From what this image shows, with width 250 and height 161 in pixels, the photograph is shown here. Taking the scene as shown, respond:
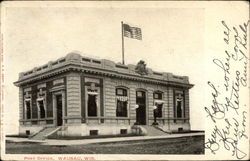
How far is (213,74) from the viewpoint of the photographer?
7.07 m

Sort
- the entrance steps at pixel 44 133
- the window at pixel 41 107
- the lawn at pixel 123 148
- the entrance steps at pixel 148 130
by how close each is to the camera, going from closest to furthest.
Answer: the lawn at pixel 123 148, the entrance steps at pixel 44 133, the entrance steps at pixel 148 130, the window at pixel 41 107

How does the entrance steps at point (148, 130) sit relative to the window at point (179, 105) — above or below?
below

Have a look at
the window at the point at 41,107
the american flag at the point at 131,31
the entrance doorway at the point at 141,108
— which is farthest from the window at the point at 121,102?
the window at the point at 41,107

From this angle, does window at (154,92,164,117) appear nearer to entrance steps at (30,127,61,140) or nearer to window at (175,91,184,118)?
window at (175,91,184,118)

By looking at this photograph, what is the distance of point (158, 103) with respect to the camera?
7488 mm

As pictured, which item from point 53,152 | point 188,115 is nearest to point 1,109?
point 53,152

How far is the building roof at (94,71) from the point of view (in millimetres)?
7199

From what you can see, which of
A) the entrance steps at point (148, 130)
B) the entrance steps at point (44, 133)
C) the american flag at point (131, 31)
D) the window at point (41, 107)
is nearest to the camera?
the american flag at point (131, 31)

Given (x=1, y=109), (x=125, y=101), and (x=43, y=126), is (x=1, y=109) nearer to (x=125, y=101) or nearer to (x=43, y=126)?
(x=43, y=126)

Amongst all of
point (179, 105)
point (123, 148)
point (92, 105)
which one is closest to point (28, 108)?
point (92, 105)

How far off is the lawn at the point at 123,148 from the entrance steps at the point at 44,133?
0.50 feet

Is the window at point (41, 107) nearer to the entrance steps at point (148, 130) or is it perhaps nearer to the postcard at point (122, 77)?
the postcard at point (122, 77)

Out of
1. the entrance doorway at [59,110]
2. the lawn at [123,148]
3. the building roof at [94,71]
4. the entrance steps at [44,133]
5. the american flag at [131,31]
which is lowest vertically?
the lawn at [123,148]

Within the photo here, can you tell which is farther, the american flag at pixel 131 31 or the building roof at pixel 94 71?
the building roof at pixel 94 71
